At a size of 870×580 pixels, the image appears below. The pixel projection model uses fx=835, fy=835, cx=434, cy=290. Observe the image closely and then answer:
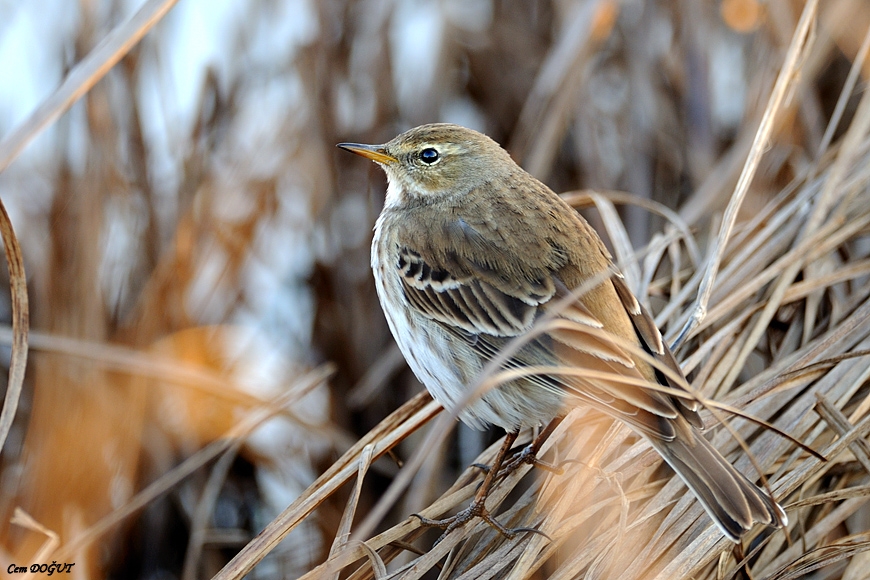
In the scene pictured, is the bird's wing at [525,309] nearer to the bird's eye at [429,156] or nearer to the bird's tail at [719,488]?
the bird's tail at [719,488]

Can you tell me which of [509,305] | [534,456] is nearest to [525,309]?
[509,305]

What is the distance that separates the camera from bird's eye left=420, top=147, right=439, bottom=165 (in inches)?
125

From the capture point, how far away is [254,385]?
390 cm

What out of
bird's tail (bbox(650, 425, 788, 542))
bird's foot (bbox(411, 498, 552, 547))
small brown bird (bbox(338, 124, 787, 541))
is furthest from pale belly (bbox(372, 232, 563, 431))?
bird's tail (bbox(650, 425, 788, 542))

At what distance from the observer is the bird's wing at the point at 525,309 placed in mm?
2184

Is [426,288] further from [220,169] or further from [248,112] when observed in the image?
[248,112]

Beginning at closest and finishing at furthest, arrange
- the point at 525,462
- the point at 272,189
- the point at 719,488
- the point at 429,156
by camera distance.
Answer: the point at 719,488 → the point at 525,462 → the point at 429,156 → the point at 272,189

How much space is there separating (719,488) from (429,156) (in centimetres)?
173

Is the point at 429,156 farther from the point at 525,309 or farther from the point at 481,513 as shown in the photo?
the point at 481,513

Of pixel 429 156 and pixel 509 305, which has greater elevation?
pixel 429 156

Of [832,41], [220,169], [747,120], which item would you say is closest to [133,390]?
[220,169]

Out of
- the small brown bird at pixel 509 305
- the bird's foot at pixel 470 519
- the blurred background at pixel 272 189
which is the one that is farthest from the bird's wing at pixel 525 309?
the blurred background at pixel 272 189

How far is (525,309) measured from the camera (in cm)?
257

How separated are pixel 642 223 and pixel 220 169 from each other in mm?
2026
